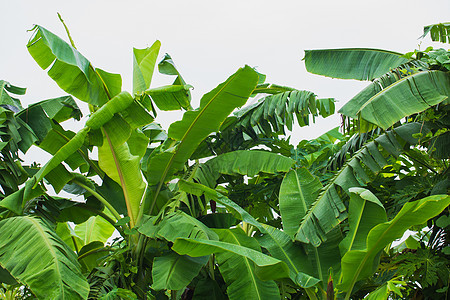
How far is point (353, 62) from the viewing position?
5.14 meters

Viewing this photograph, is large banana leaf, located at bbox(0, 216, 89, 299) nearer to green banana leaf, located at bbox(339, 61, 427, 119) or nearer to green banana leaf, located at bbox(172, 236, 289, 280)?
green banana leaf, located at bbox(172, 236, 289, 280)

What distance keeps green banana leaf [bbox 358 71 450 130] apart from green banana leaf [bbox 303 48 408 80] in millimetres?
736

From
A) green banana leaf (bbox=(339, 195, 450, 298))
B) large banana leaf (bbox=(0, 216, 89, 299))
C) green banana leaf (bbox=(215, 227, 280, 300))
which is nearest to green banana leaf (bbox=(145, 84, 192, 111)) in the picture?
green banana leaf (bbox=(215, 227, 280, 300))

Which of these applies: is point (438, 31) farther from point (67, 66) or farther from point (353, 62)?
point (67, 66)

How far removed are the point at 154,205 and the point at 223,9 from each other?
463cm

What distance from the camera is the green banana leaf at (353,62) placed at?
4996mm

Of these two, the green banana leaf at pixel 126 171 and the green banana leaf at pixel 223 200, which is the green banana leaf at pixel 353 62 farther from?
the green banana leaf at pixel 126 171

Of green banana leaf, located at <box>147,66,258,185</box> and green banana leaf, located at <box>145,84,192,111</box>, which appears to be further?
green banana leaf, located at <box>145,84,192,111</box>

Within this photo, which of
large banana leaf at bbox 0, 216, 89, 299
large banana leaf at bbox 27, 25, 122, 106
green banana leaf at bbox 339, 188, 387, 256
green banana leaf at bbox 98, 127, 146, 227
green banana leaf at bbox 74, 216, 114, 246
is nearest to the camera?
large banana leaf at bbox 0, 216, 89, 299

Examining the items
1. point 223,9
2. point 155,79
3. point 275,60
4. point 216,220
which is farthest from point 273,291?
point 223,9

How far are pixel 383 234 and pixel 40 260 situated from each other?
252 centimetres

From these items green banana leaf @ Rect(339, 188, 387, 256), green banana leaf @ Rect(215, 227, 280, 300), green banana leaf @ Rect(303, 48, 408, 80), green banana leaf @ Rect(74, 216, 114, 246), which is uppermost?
green banana leaf @ Rect(303, 48, 408, 80)

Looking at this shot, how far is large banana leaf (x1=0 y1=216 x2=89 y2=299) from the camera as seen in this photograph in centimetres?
321

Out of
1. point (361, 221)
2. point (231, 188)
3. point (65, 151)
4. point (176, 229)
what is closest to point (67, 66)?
point (65, 151)
